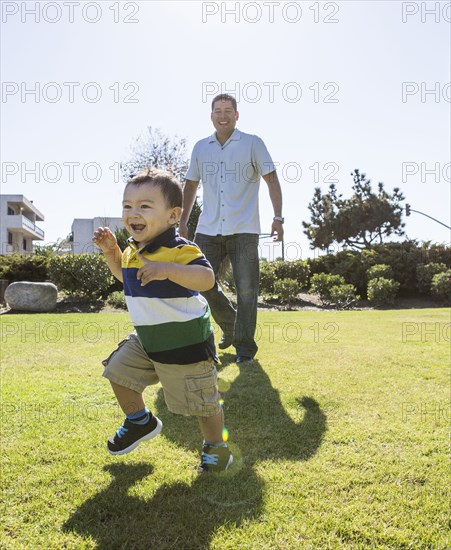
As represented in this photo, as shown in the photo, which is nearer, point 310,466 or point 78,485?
point 78,485

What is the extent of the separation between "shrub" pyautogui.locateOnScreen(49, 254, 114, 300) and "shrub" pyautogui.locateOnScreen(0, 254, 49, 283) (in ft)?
7.84

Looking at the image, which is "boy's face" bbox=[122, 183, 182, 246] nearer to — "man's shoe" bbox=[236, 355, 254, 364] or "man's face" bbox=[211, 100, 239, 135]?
"man's shoe" bbox=[236, 355, 254, 364]

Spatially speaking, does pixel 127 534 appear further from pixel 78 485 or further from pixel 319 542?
pixel 319 542

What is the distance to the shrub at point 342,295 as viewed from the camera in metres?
16.0

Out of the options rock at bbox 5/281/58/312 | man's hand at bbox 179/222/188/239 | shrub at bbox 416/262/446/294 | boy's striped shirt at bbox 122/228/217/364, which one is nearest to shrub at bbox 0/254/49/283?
rock at bbox 5/281/58/312

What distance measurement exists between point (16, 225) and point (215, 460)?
4873 centimetres

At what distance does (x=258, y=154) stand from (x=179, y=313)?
9.01ft

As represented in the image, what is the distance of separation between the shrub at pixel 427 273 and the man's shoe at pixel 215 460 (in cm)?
1701

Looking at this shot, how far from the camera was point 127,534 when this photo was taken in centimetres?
166

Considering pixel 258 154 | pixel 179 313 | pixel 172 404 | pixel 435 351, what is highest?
pixel 258 154

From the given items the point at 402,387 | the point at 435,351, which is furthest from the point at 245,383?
the point at 435,351

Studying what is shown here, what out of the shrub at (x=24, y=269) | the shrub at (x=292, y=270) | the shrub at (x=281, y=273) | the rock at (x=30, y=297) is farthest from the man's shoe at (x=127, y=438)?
the shrub at (x=292, y=270)

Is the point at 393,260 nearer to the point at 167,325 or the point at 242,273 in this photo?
the point at 242,273

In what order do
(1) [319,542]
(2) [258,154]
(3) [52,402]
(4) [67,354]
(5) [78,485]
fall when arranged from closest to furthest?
(1) [319,542]
(5) [78,485]
(3) [52,402]
(2) [258,154]
(4) [67,354]
